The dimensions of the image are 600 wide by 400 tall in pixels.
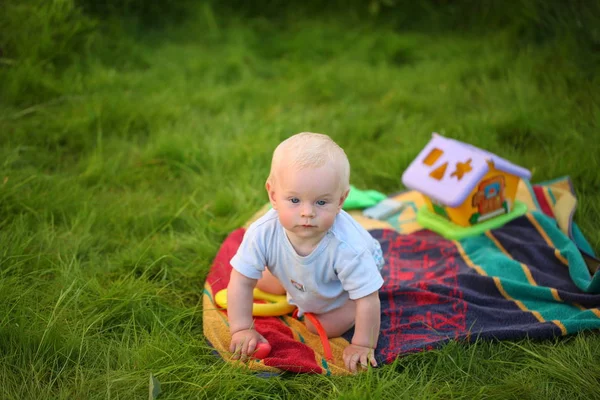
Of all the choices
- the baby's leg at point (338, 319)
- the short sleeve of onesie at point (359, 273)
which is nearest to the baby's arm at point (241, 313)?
the baby's leg at point (338, 319)

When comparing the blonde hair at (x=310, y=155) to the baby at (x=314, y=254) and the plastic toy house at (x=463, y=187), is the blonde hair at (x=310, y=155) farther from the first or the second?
the plastic toy house at (x=463, y=187)

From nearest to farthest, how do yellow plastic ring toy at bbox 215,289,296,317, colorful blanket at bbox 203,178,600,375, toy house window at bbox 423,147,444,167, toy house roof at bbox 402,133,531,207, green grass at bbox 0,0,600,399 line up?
green grass at bbox 0,0,600,399 → colorful blanket at bbox 203,178,600,375 → yellow plastic ring toy at bbox 215,289,296,317 → toy house roof at bbox 402,133,531,207 → toy house window at bbox 423,147,444,167

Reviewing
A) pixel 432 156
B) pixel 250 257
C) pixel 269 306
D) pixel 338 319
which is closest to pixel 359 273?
pixel 338 319

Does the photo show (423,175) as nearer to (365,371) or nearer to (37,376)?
(365,371)

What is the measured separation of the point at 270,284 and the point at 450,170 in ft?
3.60

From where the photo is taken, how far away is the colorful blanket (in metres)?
2.36

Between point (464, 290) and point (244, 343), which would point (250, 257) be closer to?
point (244, 343)

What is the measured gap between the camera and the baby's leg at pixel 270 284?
8.55 feet

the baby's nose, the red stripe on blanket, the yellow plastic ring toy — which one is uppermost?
the baby's nose

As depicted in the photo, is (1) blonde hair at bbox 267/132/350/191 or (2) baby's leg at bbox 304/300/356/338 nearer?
(1) blonde hair at bbox 267/132/350/191

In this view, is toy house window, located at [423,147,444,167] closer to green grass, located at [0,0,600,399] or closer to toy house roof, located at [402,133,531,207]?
toy house roof, located at [402,133,531,207]

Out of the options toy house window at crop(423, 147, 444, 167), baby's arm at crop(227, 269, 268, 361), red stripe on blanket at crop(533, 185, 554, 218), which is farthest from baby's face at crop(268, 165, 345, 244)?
red stripe on blanket at crop(533, 185, 554, 218)

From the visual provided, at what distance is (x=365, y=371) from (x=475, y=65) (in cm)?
330

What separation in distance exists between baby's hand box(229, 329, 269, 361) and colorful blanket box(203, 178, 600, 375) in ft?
0.15
